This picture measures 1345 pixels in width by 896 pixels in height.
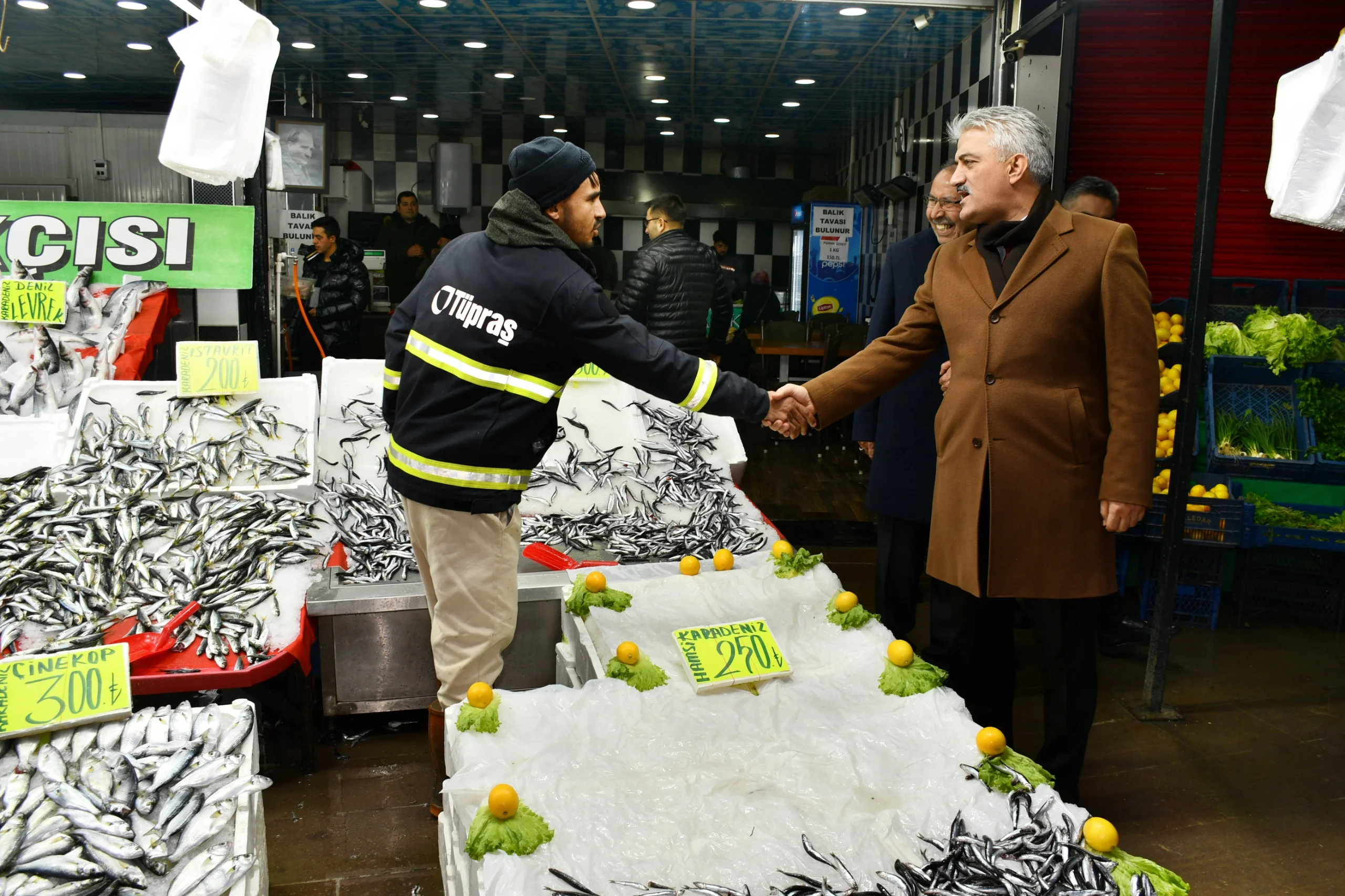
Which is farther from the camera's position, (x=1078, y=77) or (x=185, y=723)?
(x=1078, y=77)

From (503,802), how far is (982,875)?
914 millimetres

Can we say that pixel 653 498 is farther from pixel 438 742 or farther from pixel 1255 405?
pixel 1255 405

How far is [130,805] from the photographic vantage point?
2.13 meters

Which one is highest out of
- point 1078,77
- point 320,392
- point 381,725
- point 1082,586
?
point 1078,77

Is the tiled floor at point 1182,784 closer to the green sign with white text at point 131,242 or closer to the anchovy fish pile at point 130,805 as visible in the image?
the anchovy fish pile at point 130,805

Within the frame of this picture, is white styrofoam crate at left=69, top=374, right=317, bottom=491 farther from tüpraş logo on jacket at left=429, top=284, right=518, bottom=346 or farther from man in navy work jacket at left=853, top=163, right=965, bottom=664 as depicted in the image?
man in navy work jacket at left=853, top=163, right=965, bottom=664

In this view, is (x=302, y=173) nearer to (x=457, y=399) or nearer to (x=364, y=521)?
(x=364, y=521)

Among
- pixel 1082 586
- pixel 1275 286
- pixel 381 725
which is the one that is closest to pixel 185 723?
pixel 381 725

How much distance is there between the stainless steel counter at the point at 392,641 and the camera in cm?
Answer: 323

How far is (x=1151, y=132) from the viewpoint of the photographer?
18.7 feet

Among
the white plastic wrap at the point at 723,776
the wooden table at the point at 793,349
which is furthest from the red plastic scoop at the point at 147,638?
the wooden table at the point at 793,349

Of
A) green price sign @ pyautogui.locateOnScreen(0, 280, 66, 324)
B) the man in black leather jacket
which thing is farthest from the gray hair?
green price sign @ pyautogui.locateOnScreen(0, 280, 66, 324)

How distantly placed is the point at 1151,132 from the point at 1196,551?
2666 millimetres

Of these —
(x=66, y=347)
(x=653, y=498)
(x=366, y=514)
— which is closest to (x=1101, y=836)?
(x=653, y=498)
